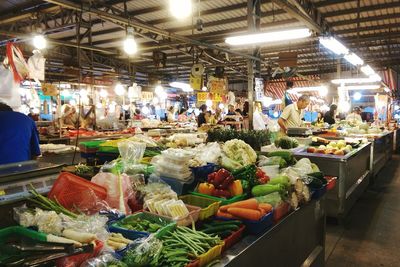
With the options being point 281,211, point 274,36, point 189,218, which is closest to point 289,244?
point 281,211

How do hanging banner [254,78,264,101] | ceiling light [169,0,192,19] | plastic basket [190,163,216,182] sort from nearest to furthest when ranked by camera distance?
plastic basket [190,163,216,182] < ceiling light [169,0,192,19] < hanging banner [254,78,264,101]

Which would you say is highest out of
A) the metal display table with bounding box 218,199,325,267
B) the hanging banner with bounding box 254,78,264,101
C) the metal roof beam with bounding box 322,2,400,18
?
the metal roof beam with bounding box 322,2,400,18

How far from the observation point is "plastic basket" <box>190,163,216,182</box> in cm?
318

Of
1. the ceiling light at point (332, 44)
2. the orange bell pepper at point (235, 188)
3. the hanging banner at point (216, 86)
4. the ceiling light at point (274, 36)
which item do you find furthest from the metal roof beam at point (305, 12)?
the orange bell pepper at point (235, 188)

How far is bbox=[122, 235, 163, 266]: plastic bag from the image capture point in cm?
170

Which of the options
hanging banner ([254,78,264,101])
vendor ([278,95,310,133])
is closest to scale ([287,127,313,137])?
vendor ([278,95,310,133])

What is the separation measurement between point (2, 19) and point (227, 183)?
30.6 feet

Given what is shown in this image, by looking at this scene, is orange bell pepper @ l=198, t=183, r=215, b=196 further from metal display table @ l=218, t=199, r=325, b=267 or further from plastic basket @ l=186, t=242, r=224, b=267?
plastic basket @ l=186, t=242, r=224, b=267

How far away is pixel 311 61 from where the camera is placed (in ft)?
59.1

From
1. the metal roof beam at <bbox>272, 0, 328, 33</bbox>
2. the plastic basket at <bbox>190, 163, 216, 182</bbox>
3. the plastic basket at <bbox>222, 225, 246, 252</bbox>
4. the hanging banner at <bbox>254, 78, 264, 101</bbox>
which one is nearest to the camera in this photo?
the plastic basket at <bbox>222, 225, 246, 252</bbox>

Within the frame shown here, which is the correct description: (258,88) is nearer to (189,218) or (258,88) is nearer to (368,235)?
(368,235)

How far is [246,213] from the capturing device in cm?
241

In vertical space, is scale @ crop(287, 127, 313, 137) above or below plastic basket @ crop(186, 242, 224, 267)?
above

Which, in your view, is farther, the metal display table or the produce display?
the metal display table
